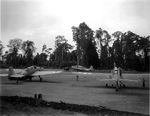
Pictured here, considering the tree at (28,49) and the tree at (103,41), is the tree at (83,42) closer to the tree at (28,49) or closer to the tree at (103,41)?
the tree at (103,41)

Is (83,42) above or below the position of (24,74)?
above

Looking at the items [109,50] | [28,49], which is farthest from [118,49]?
[28,49]

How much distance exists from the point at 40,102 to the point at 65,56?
7200 cm

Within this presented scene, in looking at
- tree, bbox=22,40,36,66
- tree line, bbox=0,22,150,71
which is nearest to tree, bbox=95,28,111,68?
tree line, bbox=0,22,150,71

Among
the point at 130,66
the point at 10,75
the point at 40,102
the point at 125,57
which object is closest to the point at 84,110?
the point at 40,102

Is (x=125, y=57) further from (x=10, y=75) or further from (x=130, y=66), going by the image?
(x=10, y=75)

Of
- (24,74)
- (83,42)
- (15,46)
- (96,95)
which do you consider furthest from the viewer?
(15,46)

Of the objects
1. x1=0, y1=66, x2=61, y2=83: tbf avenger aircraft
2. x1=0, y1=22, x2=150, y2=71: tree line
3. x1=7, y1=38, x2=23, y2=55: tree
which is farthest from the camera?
x1=7, y1=38, x2=23, y2=55: tree

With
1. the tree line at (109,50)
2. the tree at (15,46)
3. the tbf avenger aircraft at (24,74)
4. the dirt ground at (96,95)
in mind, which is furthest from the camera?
the tree at (15,46)

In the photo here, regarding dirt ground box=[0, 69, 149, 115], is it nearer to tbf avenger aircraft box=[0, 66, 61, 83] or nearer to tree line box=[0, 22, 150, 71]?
tbf avenger aircraft box=[0, 66, 61, 83]

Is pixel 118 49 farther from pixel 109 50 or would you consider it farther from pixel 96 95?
pixel 96 95

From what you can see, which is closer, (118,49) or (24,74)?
(24,74)

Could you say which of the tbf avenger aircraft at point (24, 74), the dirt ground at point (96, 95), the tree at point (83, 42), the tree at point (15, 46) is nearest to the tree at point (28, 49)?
the tree at point (15, 46)

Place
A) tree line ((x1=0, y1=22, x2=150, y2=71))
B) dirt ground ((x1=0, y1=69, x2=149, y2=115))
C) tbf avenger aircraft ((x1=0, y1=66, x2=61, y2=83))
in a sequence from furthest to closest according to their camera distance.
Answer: tree line ((x1=0, y1=22, x2=150, y2=71)) < tbf avenger aircraft ((x1=0, y1=66, x2=61, y2=83)) < dirt ground ((x1=0, y1=69, x2=149, y2=115))
